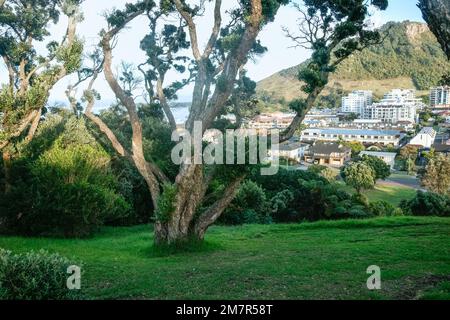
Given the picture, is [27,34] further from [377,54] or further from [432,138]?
[377,54]

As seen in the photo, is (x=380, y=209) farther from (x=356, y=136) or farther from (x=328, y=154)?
(x=356, y=136)

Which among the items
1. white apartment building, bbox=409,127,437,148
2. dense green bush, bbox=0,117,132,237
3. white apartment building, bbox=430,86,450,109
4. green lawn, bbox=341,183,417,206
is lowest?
green lawn, bbox=341,183,417,206

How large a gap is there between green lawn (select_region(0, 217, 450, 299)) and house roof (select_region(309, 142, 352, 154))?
42.0 metres

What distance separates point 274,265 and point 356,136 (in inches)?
2382

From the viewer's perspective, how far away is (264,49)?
17125mm

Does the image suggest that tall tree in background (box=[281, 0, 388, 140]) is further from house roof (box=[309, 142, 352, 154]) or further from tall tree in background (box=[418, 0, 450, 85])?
house roof (box=[309, 142, 352, 154])

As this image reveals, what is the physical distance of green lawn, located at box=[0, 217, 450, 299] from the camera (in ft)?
27.2

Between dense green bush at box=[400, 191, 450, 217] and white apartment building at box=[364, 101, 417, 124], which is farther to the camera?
white apartment building at box=[364, 101, 417, 124]

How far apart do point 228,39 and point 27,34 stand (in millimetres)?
13178

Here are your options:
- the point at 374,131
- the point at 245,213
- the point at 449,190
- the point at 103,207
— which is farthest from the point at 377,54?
the point at 103,207

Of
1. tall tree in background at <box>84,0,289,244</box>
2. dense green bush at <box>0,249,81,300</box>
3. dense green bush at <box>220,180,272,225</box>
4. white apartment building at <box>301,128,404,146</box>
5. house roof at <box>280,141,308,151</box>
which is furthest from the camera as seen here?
white apartment building at <box>301,128,404,146</box>

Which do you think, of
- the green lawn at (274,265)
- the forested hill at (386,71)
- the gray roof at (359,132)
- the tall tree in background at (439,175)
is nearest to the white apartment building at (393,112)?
the gray roof at (359,132)

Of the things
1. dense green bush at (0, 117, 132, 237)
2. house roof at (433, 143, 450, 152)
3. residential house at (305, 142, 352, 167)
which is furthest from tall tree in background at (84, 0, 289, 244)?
house roof at (433, 143, 450, 152)

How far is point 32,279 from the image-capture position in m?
6.77
